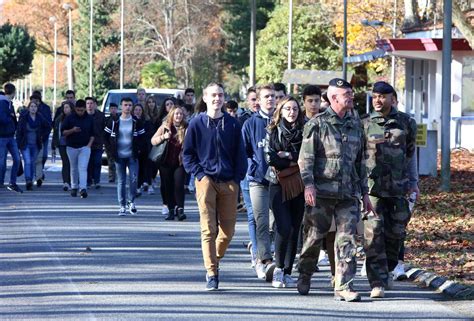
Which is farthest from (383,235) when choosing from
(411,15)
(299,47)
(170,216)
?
(299,47)

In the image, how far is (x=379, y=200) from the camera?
1171 centimetres

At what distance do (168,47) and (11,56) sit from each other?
11606 mm

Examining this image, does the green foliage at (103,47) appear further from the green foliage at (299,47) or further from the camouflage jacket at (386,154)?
the camouflage jacket at (386,154)

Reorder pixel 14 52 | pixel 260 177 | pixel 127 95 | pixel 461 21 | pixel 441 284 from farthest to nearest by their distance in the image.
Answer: pixel 14 52
pixel 127 95
pixel 461 21
pixel 260 177
pixel 441 284

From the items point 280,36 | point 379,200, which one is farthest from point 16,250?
point 280,36

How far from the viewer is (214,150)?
11680mm

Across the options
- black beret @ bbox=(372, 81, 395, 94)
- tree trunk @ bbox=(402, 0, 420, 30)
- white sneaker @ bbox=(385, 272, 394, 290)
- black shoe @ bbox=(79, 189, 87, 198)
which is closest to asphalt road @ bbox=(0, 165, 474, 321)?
white sneaker @ bbox=(385, 272, 394, 290)

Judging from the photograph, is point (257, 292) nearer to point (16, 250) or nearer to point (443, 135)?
point (16, 250)

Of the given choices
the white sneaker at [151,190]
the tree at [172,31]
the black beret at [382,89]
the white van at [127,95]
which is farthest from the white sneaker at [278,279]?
the tree at [172,31]

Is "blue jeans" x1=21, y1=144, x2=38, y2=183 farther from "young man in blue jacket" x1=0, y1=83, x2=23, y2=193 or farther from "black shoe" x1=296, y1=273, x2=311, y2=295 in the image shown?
"black shoe" x1=296, y1=273, x2=311, y2=295

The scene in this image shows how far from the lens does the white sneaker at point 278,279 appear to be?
38.4ft

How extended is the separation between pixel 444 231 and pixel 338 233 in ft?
18.4

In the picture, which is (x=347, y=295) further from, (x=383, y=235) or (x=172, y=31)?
(x=172, y=31)

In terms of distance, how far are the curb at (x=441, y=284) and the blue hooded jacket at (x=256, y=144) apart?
6.12 feet
